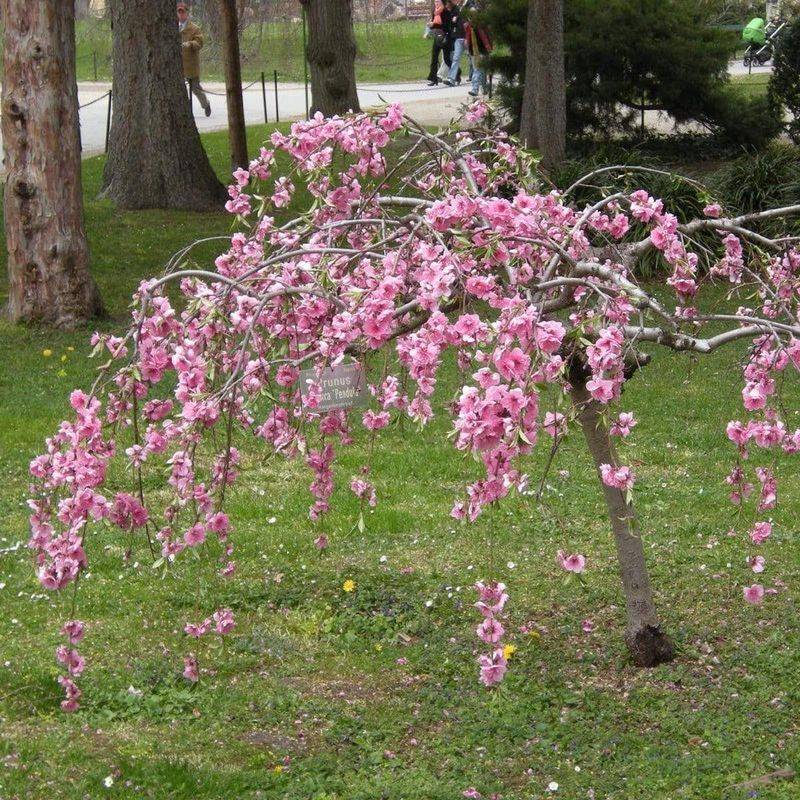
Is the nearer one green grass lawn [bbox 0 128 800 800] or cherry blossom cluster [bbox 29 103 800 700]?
cherry blossom cluster [bbox 29 103 800 700]

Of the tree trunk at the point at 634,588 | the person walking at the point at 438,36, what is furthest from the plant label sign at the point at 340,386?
the person walking at the point at 438,36

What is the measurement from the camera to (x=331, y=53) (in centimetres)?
1559

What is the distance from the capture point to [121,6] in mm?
13680

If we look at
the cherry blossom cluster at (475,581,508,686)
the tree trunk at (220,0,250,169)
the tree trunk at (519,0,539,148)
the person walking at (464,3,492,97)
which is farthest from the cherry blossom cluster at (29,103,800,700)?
the person walking at (464,3,492,97)

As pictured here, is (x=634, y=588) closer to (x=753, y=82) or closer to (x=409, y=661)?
(x=409, y=661)

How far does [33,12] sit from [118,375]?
656 centimetres

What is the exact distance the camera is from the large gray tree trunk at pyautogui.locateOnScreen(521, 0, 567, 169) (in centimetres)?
1391

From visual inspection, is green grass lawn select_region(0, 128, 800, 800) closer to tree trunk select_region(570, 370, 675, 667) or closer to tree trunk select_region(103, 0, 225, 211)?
tree trunk select_region(570, 370, 675, 667)

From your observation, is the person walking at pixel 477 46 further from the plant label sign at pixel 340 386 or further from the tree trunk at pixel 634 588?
the plant label sign at pixel 340 386

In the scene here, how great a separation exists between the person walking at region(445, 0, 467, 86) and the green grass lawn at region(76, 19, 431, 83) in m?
3.09

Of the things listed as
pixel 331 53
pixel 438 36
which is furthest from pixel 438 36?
pixel 331 53

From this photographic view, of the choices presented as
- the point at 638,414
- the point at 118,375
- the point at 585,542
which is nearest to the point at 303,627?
the point at 585,542

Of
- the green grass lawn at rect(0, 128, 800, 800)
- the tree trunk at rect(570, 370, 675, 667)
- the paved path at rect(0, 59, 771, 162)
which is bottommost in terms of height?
the green grass lawn at rect(0, 128, 800, 800)

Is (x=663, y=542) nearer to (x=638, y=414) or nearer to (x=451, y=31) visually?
(x=638, y=414)
